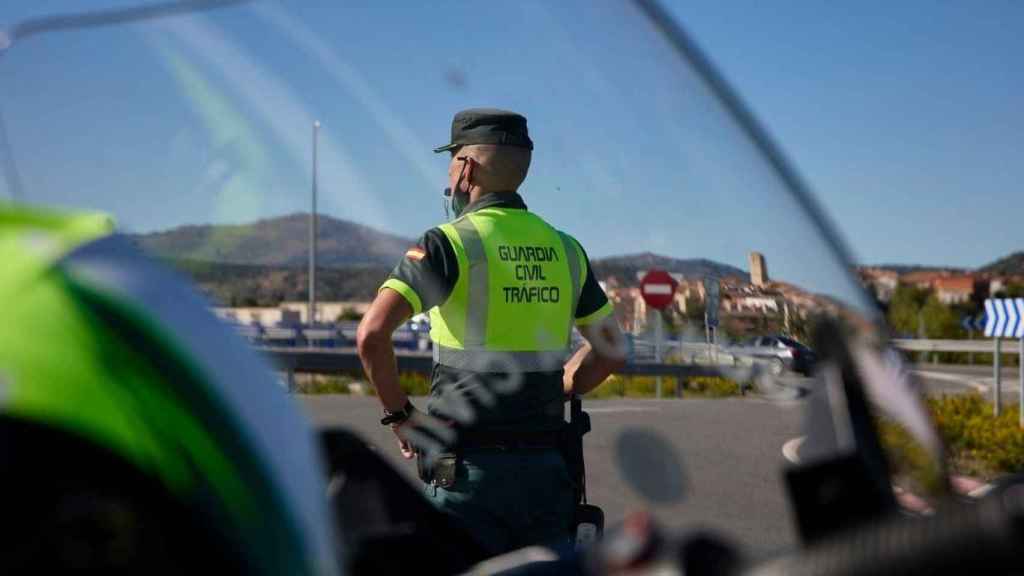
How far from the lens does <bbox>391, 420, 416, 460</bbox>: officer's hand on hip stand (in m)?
1.63

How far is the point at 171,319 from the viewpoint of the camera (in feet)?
2.60

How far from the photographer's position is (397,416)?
5.78 feet

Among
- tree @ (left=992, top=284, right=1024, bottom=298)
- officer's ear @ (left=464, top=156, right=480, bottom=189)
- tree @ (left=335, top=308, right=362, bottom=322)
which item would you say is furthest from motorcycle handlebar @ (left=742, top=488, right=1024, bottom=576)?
tree @ (left=992, top=284, right=1024, bottom=298)

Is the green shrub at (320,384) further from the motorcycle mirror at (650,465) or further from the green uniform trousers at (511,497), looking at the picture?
the motorcycle mirror at (650,465)

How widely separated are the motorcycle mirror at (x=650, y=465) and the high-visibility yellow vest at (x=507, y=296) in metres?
0.64

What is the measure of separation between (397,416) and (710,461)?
0.58 m

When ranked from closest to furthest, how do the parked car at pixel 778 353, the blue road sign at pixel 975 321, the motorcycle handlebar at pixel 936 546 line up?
the motorcycle handlebar at pixel 936 546 → the parked car at pixel 778 353 → the blue road sign at pixel 975 321

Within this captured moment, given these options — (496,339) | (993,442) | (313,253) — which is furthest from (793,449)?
(993,442)

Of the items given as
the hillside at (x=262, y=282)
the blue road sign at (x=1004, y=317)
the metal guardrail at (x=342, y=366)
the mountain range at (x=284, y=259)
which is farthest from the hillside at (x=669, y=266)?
the blue road sign at (x=1004, y=317)

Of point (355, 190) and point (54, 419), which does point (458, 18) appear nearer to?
point (355, 190)

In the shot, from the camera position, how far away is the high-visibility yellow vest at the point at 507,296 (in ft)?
6.51

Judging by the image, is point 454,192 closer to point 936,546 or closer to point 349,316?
point 349,316

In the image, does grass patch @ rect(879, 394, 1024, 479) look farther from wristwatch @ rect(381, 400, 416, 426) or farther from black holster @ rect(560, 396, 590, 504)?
wristwatch @ rect(381, 400, 416, 426)

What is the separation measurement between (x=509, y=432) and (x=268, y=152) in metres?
0.95
